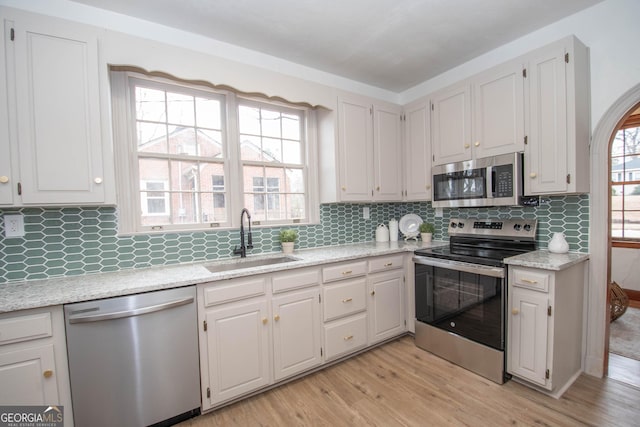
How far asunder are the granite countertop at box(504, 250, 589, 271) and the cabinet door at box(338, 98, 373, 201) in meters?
1.41

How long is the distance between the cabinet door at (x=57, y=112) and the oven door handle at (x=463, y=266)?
8.30 feet

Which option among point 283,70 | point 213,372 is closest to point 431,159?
point 283,70

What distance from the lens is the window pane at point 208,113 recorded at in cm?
239

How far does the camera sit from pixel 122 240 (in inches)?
79.2

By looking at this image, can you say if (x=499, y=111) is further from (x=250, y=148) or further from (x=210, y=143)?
(x=210, y=143)

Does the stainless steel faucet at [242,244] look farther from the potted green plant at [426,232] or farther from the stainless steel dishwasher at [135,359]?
the potted green plant at [426,232]

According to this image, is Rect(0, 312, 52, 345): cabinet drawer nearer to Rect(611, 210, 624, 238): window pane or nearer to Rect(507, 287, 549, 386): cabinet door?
Rect(507, 287, 549, 386): cabinet door

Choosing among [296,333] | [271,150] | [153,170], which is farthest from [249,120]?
[296,333]

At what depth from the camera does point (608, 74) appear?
6.72 feet

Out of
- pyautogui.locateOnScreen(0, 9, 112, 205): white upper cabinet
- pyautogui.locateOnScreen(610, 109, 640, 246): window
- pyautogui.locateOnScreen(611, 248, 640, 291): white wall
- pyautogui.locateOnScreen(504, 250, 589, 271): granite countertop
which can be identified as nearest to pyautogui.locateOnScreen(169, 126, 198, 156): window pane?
pyautogui.locateOnScreen(0, 9, 112, 205): white upper cabinet

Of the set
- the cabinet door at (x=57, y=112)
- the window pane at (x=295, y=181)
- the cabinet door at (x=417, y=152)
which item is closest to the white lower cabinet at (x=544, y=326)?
the cabinet door at (x=417, y=152)

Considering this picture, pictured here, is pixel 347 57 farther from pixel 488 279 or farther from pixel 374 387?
pixel 374 387

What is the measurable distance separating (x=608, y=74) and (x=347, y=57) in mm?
1997

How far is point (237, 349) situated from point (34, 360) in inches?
40.5
